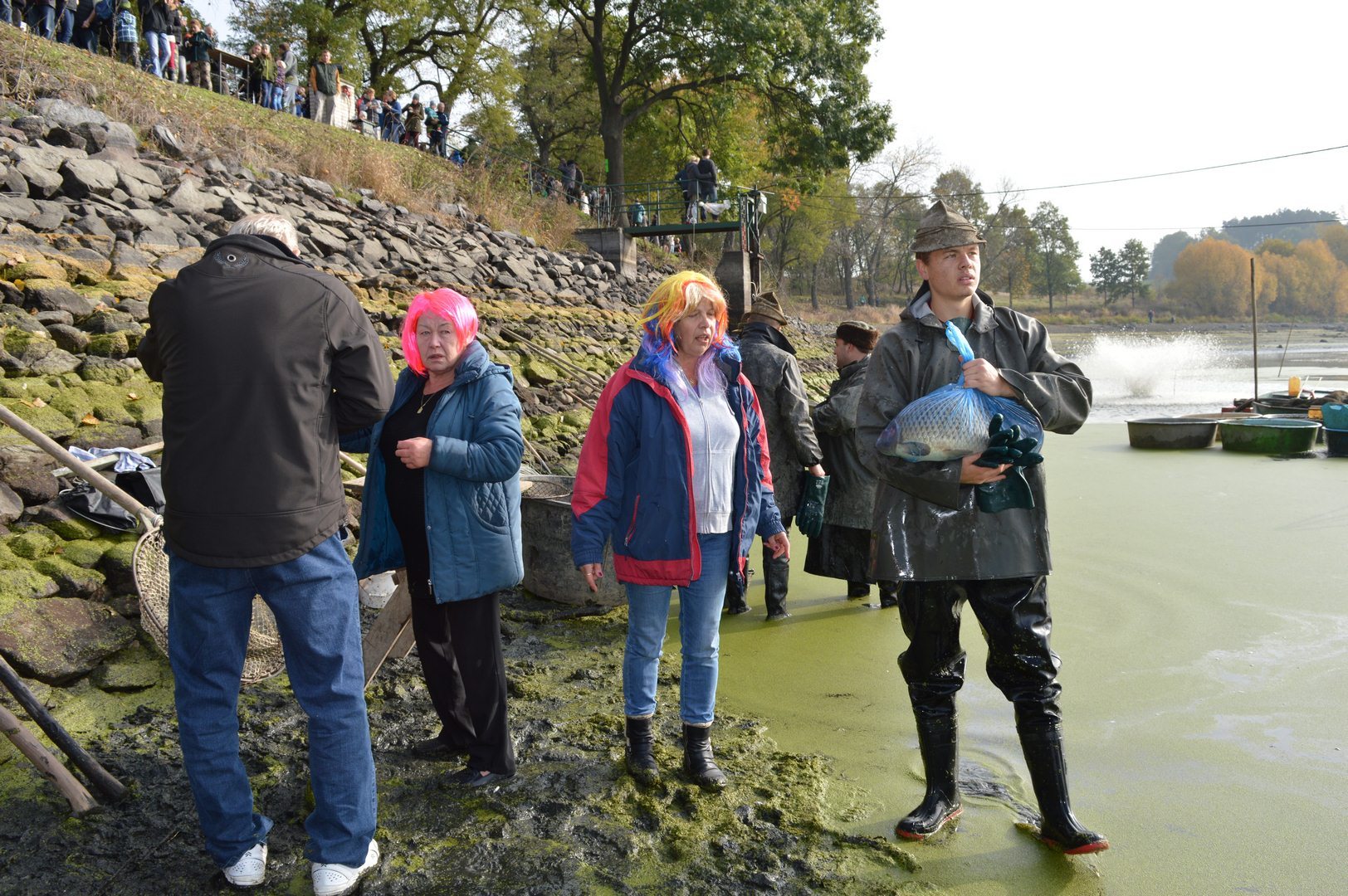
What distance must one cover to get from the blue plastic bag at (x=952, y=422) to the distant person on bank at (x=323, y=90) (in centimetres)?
2318

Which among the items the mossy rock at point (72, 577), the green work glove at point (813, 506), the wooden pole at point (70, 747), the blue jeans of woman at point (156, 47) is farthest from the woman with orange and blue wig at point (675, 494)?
the blue jeans of woman at point (156, 47)

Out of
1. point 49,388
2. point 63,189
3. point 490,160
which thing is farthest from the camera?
point 490,160

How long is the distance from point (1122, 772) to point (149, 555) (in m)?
4.16

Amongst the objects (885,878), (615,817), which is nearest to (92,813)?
(615,817)

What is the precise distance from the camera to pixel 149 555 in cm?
429

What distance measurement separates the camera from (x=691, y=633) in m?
3.72

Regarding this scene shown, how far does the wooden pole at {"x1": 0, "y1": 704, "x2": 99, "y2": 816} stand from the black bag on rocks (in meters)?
2.12

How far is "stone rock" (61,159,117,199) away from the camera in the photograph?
10430 mm

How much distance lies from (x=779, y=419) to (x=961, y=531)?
2.79 metres

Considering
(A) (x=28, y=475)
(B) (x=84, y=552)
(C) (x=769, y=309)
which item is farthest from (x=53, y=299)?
(C) (x=769, y=309)

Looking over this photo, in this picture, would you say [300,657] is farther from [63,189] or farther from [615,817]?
[63,189]

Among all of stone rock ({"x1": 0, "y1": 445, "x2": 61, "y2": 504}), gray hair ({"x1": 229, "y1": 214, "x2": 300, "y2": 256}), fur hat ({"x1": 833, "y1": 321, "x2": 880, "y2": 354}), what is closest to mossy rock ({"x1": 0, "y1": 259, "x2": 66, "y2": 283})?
stone rock ({"x1": 0, "y1": 445, "x2": 61, "y2": 504})

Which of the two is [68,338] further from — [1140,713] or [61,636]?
[1140,713]

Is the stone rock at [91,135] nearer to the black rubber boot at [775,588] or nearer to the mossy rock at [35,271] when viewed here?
the mossy rock at [35,271]
